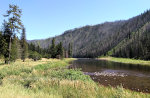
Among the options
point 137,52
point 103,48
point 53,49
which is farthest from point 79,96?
point 103,48

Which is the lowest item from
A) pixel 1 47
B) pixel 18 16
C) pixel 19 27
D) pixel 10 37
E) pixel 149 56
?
pixel 149 56

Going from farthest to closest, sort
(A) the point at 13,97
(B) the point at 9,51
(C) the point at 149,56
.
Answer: (C) the point at 149,56 < (B) the point at 9,51 < (A) the point at 13,97

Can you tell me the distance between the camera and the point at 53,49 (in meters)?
85.4

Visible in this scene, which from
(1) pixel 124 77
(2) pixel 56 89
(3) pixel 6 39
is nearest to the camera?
(2) pixel 56 89

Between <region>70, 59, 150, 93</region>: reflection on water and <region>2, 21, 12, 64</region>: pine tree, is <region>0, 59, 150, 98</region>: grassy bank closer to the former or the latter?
<region>70, 59, 150, 93</region>: reflection on water

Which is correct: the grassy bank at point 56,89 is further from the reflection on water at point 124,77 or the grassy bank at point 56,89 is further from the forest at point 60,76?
the reflection on water at point 124,77

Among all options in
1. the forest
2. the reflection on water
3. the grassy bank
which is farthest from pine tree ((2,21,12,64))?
the grassy bank

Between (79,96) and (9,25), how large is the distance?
3350cm

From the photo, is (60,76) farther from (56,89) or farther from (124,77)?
(124,77)

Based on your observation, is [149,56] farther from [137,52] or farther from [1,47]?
[1,47]

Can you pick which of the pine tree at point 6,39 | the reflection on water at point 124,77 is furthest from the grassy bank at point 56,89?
the pine tree at point 6,39

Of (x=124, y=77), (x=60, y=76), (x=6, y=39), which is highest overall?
(x=6, y=39)

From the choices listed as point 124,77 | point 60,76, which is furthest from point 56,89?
point 124,77

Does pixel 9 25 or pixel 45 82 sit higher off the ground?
pixel 9 25
